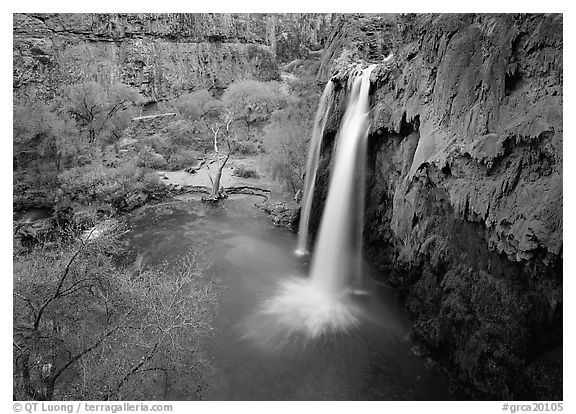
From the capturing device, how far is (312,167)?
17.2m

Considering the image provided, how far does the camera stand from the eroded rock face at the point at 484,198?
6141 millimetres

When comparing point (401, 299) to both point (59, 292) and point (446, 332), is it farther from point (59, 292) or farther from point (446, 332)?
point (59, 292)

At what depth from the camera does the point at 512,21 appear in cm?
689

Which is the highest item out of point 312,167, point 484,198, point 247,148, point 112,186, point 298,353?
point 484,198

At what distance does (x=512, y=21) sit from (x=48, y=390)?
436 inches

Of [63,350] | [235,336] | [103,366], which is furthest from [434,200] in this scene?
[63,350]

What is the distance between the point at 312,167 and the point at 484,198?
34.4ft

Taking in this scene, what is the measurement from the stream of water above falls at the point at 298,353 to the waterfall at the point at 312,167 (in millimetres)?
1434

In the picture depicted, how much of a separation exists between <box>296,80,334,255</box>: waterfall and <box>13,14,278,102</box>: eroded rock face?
2578 cm

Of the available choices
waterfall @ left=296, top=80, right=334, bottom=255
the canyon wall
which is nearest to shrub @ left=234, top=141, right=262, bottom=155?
the canyon wall

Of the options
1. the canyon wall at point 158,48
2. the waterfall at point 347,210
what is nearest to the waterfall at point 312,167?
the waterfall at point 347,210

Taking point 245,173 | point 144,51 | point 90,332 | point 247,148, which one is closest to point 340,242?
point 90,332

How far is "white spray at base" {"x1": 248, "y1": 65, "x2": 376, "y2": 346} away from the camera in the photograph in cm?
1117

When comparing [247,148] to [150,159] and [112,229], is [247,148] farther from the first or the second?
[112,229]
